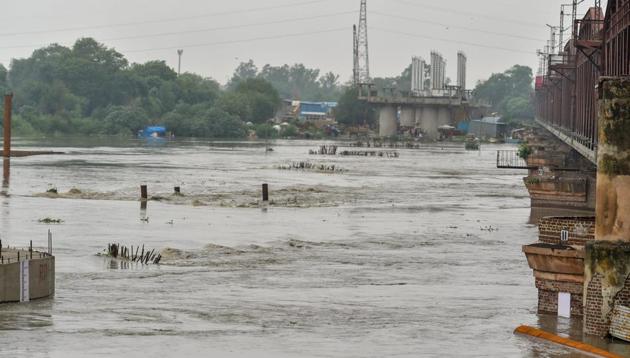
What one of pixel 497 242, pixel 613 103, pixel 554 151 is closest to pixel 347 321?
pixel 613 103

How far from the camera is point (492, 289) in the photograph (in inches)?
1610

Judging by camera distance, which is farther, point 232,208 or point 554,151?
point 554,151

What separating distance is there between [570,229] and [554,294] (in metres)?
1.86

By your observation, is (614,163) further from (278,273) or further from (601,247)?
(278,273)

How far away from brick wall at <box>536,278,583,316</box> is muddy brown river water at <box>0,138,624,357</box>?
564mm

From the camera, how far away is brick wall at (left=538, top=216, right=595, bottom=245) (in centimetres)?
3344

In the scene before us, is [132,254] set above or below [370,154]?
below

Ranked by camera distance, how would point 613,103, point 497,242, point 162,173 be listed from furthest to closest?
1. point 162,173
2. point 497,242
3. point 613,103

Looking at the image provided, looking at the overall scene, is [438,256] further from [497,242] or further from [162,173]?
[162,173]

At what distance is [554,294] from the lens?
1357 inches

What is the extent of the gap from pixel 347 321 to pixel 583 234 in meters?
6.42

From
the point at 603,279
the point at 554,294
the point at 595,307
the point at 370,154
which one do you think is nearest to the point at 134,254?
the point at 554,294

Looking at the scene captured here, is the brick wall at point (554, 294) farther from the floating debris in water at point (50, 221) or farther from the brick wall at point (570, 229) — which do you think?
the floating debris in water at point (50, 221)

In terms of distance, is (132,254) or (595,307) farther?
(132,254)
